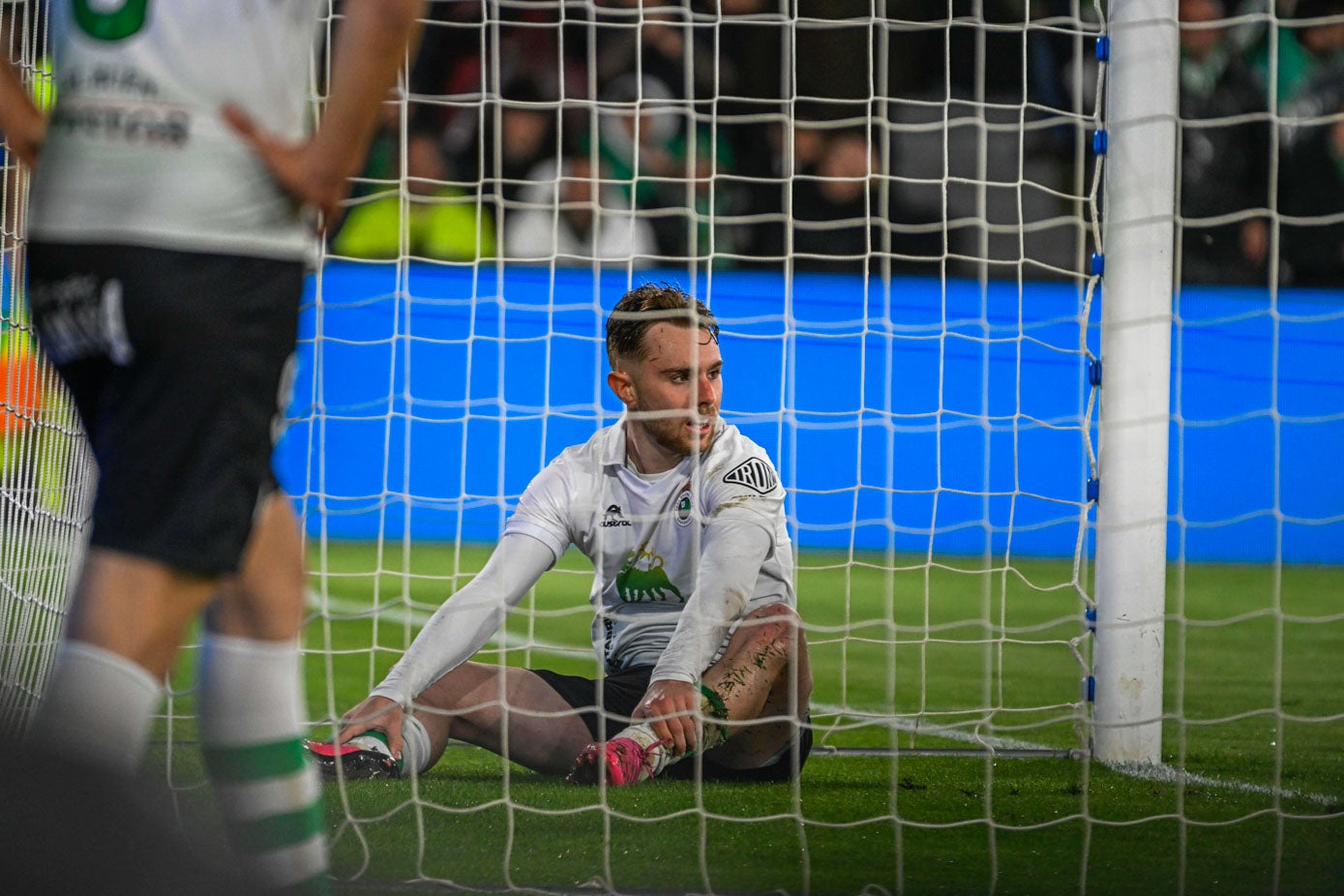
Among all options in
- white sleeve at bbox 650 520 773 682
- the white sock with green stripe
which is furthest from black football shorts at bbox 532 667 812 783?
the white sock with green stripe

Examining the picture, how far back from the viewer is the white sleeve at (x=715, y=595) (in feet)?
7.73

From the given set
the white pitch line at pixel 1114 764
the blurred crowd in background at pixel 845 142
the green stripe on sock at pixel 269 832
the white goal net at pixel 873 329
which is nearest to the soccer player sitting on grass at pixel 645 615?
the white pitch line at pixel 1114 764

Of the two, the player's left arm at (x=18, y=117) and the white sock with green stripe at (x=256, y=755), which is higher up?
the player's left arm at (x=18, y=117)

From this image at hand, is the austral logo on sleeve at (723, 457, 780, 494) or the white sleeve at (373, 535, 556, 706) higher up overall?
the austral logo on sleeve at (723, 457, 780, 494)

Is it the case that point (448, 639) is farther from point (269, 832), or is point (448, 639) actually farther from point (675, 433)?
point (269, 832)

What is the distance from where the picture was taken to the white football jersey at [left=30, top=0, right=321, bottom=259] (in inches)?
47.9

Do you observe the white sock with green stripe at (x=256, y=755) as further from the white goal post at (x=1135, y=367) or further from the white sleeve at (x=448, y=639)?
the white goal post at (x=1135, y=367)

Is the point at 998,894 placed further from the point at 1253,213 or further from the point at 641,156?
the point at 641,156

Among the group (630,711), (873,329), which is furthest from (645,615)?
(873,329)

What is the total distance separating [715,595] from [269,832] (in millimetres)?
1145

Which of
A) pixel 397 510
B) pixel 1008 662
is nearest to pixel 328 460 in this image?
pixel 397 510

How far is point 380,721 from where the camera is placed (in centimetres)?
246

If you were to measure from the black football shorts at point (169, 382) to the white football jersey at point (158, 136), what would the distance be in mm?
24

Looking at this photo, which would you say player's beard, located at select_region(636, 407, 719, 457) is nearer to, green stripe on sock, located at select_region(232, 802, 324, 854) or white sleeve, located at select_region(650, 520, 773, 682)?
white sleeve, located at select_region(650, 520, 773, 682)
